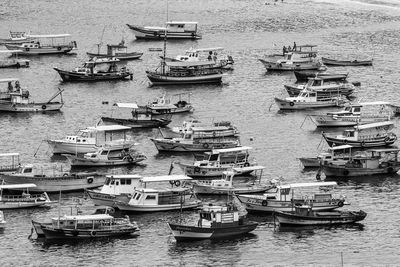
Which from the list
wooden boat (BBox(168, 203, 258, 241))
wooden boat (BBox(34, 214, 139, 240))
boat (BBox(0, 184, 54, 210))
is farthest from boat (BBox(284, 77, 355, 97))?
wooden boat (BBox(34, 214, 139, 240))

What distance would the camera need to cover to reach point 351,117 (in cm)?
15738

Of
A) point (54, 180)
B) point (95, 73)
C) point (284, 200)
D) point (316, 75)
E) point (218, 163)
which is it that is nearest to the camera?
point (284, 200)

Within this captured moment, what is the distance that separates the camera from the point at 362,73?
190m

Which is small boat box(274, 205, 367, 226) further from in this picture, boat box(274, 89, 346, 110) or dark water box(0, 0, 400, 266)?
boat box(274, 89, 346, 110)

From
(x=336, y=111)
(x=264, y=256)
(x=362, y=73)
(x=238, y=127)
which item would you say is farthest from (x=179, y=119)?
(x=264, y=256)

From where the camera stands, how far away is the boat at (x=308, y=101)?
545 feet

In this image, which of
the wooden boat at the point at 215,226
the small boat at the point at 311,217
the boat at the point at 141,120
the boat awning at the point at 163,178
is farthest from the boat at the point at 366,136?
the wooden boat at the point at 215,226

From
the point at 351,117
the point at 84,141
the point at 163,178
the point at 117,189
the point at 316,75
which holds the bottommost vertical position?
the point at 117,189

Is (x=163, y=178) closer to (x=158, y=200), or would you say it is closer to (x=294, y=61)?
(x=158, y=200)

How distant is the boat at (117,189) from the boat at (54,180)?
3.40 meters

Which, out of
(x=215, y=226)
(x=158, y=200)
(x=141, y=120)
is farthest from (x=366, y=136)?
(x=215, y=226)

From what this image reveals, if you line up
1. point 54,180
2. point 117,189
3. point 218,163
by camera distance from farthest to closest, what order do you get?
point 218,163 < point 54,180 < point 117,189

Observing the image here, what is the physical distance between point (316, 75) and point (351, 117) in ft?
69.4

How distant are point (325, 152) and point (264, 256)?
1279 inches
